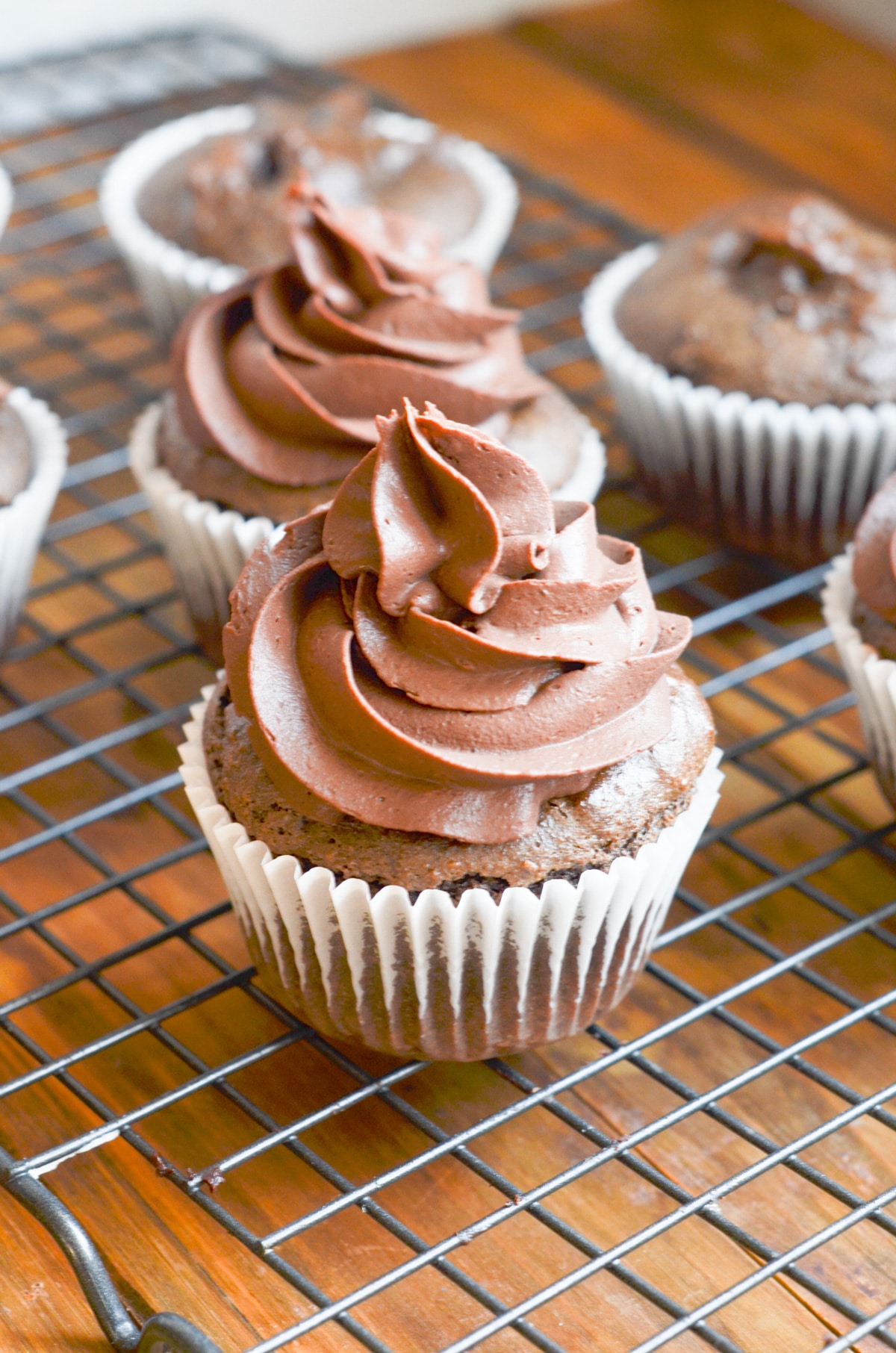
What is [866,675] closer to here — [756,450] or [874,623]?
[874,623]

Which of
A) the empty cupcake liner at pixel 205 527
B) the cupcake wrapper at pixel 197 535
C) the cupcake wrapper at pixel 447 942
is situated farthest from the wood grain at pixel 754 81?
the cupcake wrapper at pixel 447 942

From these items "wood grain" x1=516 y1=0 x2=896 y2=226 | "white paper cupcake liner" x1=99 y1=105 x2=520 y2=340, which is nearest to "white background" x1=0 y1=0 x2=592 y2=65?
"wood grain" x1=516 y1=0 x2=896 y2=226

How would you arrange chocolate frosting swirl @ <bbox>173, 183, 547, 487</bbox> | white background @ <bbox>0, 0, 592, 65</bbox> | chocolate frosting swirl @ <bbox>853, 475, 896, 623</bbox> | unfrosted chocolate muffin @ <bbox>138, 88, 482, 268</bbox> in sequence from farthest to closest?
white background @ <bbox>0, 0, 592, 65</bbox> < unfrosted chocolate muffin @ <bbox>138, 88, 482, 268</bbox> < chocolate frosting swirl @ <bbox>173, 183, 547, 487</bbox> < chocolate frosting swirl @ <bbox>853, 475, 896, 623</bbox>

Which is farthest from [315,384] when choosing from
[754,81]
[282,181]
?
[754,81]

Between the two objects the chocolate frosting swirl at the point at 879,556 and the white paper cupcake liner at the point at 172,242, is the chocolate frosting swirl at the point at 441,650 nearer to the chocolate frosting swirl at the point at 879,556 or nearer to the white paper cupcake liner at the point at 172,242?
the chocolate frosting swirl at the point at 879,556

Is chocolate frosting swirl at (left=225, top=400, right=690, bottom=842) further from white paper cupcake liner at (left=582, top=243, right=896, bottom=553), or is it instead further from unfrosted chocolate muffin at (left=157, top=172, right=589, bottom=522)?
white paper cupcake liner at (left=582, top=243, right=896, bottom=553)
